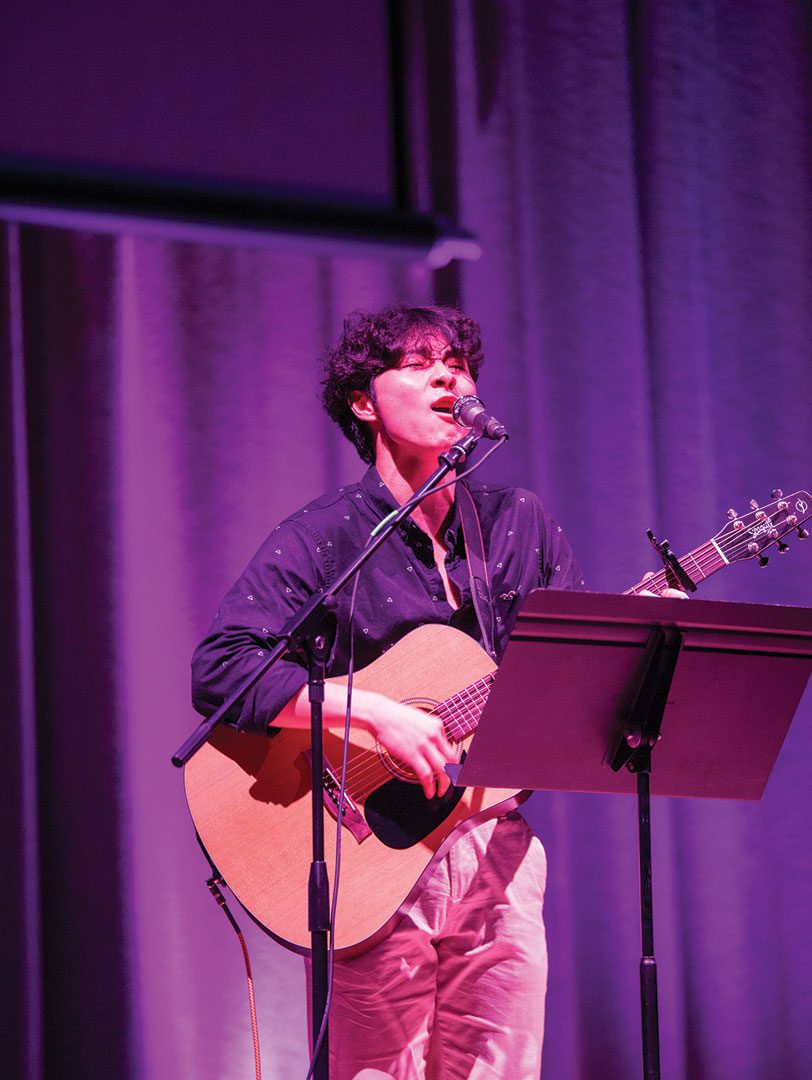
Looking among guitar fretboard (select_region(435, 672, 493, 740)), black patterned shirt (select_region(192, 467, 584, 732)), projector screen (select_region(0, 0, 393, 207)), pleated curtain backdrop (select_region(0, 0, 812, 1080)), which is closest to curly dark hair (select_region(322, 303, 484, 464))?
black patterned shirt (select_region(192, 467, 584, 732))

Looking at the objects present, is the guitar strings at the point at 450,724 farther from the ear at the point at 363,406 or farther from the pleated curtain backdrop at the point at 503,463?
the pleated curtain backdrop at the point at 503,463

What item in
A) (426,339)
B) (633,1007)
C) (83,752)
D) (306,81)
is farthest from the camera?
(306,81)

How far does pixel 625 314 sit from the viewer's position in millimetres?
4121

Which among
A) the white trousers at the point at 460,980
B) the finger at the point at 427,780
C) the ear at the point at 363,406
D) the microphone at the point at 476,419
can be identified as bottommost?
the white trousers at the point at 460,980

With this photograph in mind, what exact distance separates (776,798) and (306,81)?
2819mm

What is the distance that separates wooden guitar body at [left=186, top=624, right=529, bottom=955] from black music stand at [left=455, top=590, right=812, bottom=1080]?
33 centimetres

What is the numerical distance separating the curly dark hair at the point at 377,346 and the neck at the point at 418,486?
166 mm

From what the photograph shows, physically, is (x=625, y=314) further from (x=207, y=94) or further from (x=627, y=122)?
(x=207, y=94)

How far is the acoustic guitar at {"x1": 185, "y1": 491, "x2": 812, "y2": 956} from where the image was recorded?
8.41 feet

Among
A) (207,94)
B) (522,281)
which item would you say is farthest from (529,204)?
(207,94)

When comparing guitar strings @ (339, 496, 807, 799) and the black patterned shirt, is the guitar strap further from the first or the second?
guitar strings @ (339, 496, 807, 799)

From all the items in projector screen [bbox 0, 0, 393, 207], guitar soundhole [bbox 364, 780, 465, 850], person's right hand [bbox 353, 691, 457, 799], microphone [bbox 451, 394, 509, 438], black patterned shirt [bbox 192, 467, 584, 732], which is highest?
projector screen [bbox 0, 0, 393, 207]

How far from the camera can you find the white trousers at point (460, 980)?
2.57 meters

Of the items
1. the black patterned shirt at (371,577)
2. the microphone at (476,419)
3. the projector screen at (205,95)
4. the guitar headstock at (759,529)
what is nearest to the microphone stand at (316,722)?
the microphone at (476,419)
